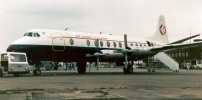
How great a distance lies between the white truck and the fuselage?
1.69 feet

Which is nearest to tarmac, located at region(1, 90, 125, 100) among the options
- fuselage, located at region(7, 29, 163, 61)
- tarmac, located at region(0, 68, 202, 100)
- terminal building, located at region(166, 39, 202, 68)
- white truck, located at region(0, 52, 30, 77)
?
tarmac, located at region(0, 68, 202, 100)

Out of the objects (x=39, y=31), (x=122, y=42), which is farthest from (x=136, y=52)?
(x=39, y=31)

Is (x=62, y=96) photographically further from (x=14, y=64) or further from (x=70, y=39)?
(x=70, y=39)

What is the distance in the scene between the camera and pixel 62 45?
25.5 meters

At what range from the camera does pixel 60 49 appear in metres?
25.4

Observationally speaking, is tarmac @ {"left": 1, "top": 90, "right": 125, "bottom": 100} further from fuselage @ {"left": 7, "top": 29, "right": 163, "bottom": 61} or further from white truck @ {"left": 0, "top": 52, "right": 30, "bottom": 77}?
fuselage @ {"left": 7, "top": 29, "right": 163, "bottom": 61}

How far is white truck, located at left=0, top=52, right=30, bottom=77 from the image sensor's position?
76.8ft

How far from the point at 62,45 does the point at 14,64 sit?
4.59m

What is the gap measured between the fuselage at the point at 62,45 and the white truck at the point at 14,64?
0.52 meters

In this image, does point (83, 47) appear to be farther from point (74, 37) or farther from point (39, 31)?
point (39, 31)

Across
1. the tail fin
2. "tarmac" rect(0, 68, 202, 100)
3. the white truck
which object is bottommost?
"tarmac" rect(0, 68, 202, 100)

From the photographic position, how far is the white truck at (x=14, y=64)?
2341 cm

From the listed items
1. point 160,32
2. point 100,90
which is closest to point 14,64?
point 100,90

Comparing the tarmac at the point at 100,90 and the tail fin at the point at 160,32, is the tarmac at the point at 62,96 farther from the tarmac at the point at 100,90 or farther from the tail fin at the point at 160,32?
the tail fin at the point at 160,32
